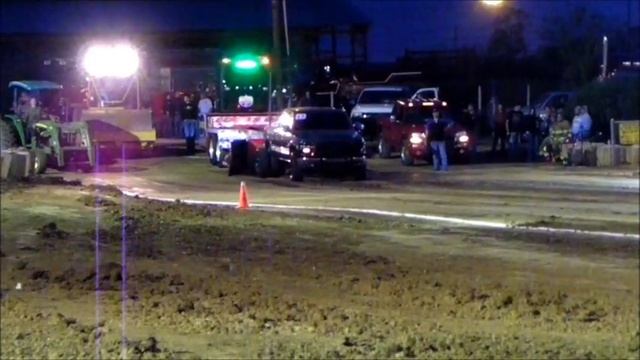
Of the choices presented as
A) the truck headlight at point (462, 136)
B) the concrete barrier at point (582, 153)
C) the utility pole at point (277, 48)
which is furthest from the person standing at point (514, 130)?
the utility pole at point (277, 48)

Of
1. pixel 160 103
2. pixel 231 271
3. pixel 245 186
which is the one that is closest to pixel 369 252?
pixel 231 271

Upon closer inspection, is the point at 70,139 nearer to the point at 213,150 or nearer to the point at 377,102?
the point at 213,150

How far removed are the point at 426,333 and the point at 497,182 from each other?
4.12m

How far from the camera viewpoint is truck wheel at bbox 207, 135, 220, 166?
11.7 metres

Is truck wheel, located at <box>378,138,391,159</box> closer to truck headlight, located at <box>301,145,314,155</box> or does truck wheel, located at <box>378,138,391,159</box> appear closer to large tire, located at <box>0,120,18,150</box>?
truck headlight, located at <box>301,145,314,155</box>

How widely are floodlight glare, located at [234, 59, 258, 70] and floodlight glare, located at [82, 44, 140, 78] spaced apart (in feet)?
5.44

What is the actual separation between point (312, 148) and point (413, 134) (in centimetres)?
170

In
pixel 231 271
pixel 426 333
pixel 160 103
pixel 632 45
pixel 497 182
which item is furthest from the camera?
pixel 632 45

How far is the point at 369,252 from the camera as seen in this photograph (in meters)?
10.0

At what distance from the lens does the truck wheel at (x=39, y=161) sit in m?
12.0

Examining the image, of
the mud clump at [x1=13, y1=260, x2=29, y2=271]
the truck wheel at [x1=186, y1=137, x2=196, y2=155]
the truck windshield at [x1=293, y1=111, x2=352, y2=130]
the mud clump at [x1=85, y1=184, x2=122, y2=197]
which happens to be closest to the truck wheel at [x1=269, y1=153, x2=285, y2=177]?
the truck windshield at [x1=293, y1=111, x2=352, y2=130]

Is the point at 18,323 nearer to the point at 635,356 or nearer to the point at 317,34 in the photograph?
the point at 317,34

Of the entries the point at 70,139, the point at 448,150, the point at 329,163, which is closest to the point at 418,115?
the point at 329,163

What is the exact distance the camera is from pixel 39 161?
1238cm
